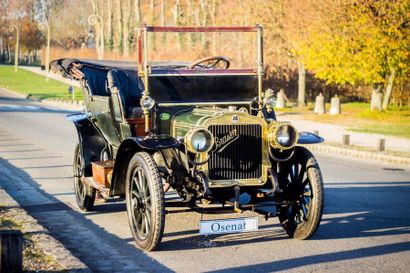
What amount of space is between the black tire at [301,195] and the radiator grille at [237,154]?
54 centimetres

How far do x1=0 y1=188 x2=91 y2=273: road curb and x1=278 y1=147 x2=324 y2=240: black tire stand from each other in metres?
2.62

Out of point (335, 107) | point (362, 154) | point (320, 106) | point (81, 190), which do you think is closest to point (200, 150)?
point (81, 190)

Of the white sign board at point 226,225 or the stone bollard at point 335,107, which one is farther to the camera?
the stone bollard at point 335,107

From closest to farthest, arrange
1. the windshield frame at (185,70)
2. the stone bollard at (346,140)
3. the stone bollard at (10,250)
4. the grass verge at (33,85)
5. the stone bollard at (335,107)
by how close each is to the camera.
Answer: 1. the stone bollard at (10,250)
2. the windshield frame at (185,70)
3. the stone bollard at (346,140)
4. the stone bollard at (335,107)
5. the grass verge at (33,85)

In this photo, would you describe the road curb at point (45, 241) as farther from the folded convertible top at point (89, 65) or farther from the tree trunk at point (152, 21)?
the tree trunk at point (152, 21)

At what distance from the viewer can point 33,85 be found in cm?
6706

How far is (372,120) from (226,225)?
73.9 feet

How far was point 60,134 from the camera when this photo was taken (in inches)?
933

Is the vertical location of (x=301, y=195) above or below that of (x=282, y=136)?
below

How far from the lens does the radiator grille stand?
337 inches

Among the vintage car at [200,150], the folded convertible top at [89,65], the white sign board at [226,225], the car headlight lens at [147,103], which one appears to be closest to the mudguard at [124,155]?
the vintage car at [200,150]

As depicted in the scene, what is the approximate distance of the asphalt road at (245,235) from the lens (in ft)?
25.1

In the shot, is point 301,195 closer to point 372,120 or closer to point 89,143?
point 89,143

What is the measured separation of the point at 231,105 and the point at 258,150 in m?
1.35
